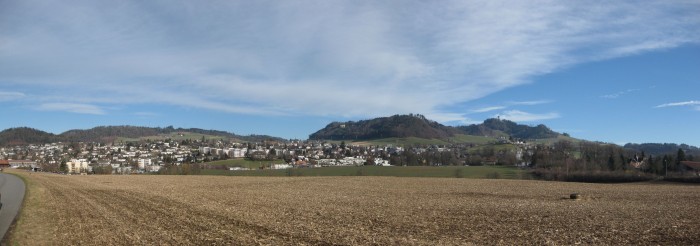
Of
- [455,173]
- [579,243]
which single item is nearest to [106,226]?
[579,243]

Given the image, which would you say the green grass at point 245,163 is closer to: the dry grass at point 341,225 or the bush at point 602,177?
the bush at point 602,177

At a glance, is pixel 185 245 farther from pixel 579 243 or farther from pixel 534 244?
pixel 579 243

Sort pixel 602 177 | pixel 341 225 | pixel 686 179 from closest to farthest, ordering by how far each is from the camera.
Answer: pixel 341 225 < pixel 686 179 < pixel 602 177

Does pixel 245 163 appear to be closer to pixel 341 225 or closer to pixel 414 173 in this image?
pixel 414 173

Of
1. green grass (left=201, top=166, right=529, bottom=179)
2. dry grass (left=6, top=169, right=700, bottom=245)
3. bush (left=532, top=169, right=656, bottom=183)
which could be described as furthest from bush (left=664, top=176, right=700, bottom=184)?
dry grass (left=6, top=169, right=700, bottom=245)

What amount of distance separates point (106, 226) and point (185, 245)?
652 cm

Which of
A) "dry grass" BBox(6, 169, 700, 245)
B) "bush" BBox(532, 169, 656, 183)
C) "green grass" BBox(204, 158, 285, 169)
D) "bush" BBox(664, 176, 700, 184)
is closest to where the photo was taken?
"dry grass" BBox(6, 169, 700, 245)

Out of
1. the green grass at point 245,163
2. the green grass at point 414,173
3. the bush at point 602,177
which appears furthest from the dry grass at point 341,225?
the green grass at point 245,163

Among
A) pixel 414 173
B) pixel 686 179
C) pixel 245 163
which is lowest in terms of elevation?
pixel 414 173

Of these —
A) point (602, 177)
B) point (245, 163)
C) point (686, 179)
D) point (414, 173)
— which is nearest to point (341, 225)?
point (686, 179)

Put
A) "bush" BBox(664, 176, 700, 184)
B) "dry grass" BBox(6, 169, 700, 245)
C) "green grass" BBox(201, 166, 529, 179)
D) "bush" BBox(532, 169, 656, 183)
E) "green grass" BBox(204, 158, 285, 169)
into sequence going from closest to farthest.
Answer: "dry grass" BBox(6, 169, 700, 245)
"bush" BBox(664, 176, 700, 184)
"bush" BBox(532, 169, 656, 183)
"green grass" BBox(201, 166, 529, 179)
"green grass" BBox(204, 158, 285, 169)

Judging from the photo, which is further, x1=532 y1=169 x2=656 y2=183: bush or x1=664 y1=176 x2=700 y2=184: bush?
x1=532 y1=169 x2=656 y2=183: bush

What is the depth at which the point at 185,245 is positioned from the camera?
1534 cm

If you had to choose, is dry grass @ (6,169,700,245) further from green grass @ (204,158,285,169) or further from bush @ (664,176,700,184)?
green grass @ (204,158,285,169)
